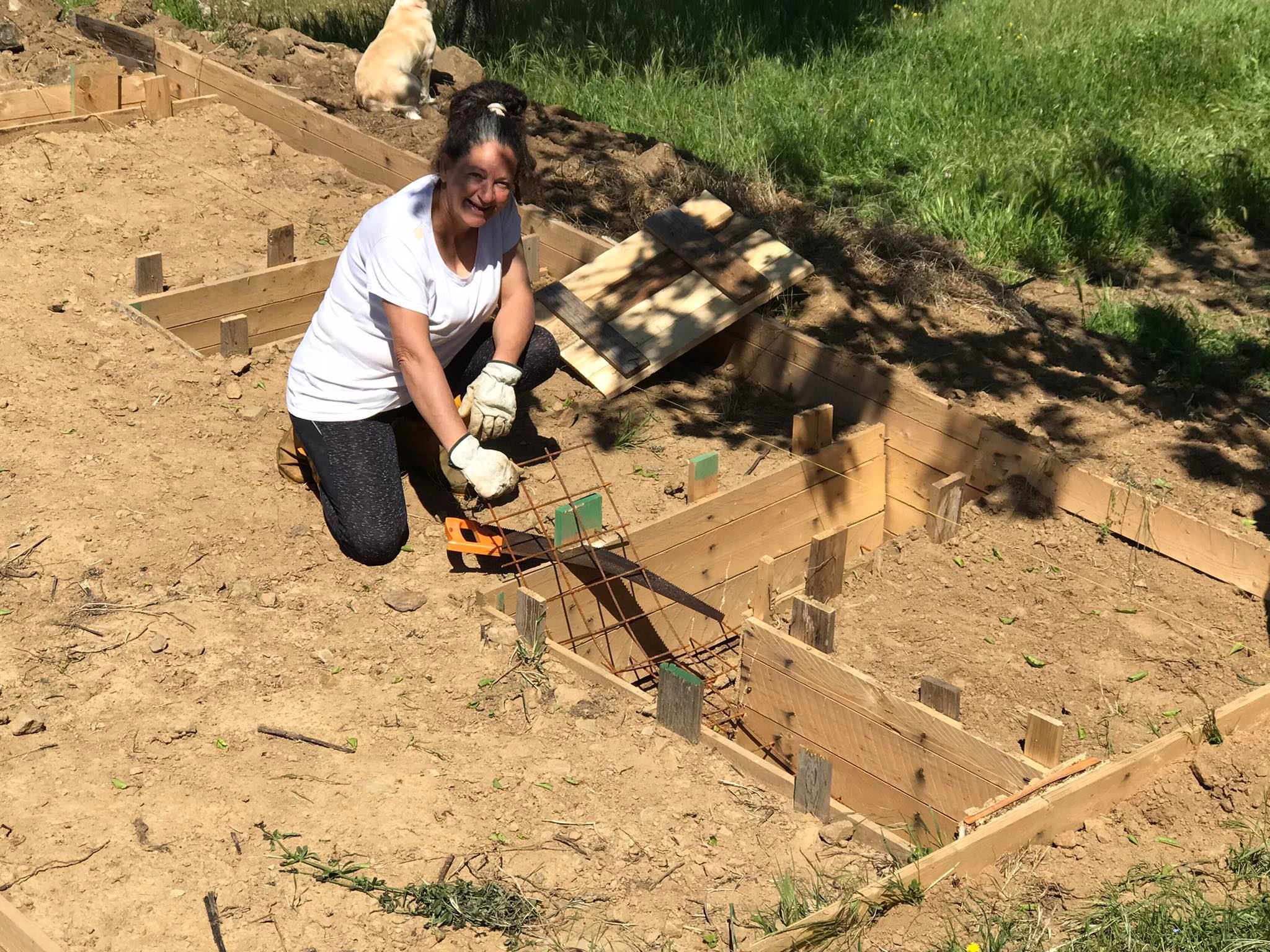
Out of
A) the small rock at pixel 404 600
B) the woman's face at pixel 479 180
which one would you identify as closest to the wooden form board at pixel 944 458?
the woman's face at pixel 479 180

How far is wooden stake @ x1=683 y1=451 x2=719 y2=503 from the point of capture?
17.0 ft

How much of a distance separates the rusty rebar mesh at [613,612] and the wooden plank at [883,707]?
41cm

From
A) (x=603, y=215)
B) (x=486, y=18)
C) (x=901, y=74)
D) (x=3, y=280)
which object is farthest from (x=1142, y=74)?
(x=3, y=280)

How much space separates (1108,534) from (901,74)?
5113mm

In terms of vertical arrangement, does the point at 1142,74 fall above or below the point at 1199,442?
above

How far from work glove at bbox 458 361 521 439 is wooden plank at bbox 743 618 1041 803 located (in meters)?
1.14

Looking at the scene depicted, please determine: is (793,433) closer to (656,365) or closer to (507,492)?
(656,365)

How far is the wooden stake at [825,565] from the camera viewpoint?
5074 mm

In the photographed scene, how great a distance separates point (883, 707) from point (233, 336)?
349 cm

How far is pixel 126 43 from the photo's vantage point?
9164 mm

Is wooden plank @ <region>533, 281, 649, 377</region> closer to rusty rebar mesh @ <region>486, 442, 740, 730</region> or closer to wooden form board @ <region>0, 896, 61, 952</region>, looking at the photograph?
rusty rebar mesh @ <region>486, 442, 740, 730</region>

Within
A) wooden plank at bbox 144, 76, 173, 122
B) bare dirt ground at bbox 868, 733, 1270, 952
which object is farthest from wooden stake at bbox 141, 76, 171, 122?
bare dirt ground at bbox 868, 733, 1270, 952

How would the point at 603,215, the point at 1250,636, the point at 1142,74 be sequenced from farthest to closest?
the point at 1142,74
the point at 603,215
the point at 1250,636

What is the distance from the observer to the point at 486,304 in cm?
493
